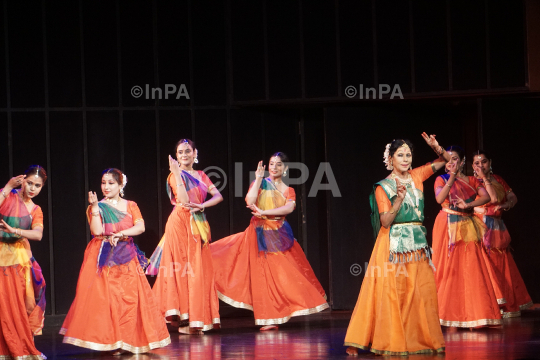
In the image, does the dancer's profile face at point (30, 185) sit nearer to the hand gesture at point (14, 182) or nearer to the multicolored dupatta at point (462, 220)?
the hand gesture at point (14, 182)

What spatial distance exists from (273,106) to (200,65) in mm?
856

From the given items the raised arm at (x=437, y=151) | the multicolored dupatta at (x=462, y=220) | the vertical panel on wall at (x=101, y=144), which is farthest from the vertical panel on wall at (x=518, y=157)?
the vertical panel on wall at (x=101, y=144)

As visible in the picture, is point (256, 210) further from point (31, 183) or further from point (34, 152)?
point (34, 152)

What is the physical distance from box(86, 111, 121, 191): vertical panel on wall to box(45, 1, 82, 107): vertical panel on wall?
0.83 feet

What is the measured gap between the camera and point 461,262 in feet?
17.7

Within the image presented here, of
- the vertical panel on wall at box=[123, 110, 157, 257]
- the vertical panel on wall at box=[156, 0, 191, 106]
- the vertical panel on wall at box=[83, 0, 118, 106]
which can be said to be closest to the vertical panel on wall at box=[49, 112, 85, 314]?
the vertical panel on wall at box=[83, 0, 118, 106]

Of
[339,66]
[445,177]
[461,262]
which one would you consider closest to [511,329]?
[461,262]

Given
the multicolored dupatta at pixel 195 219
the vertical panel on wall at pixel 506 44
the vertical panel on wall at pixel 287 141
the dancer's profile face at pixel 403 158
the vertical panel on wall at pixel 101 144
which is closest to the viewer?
the dancer's profile face at pixel 403 158

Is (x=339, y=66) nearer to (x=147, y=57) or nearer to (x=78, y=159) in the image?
(x=147, y=57)

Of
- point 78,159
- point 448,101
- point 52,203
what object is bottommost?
point 52,203

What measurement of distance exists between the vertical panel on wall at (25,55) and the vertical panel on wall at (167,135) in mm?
1185

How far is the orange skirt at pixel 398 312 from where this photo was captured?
13.5ft

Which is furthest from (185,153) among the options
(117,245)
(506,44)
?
(506,44)

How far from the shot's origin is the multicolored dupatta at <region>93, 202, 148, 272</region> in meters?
4.56
